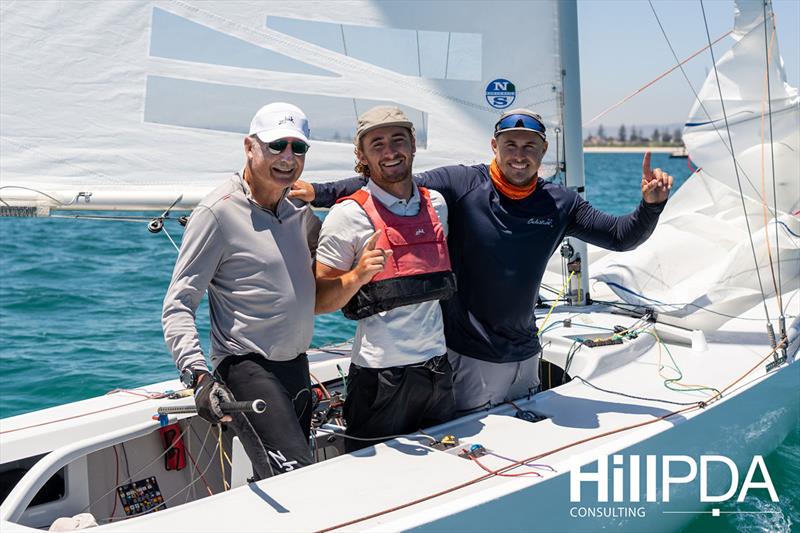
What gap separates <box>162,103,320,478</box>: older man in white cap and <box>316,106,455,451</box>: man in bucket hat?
0.39 ft

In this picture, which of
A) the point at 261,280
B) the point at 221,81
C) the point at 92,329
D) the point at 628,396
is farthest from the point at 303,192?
the point at 92,329

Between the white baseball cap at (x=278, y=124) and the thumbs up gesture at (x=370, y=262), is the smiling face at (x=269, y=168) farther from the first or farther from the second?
the thumbs up gesture at (x=370, y=262)

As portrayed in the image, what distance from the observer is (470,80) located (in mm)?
4152

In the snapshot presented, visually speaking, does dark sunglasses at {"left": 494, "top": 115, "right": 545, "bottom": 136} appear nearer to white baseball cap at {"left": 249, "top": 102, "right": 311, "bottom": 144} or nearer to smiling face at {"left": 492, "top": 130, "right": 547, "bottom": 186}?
smiling face at {"left": 492, "top": 130, "right": 547, "bottom": 186}

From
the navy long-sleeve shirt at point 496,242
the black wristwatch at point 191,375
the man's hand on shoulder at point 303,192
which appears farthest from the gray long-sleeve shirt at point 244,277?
the navy long-sleeve shirt at point 496,242

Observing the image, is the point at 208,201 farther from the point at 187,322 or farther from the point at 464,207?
the point at 464,207

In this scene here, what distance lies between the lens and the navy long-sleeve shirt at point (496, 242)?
2.99 m

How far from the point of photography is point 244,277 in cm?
246

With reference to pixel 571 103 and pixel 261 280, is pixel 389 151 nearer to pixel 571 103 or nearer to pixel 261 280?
pixel 261 280

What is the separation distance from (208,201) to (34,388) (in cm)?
354

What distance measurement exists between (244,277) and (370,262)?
0.34m

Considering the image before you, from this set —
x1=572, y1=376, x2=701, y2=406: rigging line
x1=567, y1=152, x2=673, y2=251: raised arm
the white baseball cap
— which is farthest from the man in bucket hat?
x1=572, y1=376, x2=701, y2=406: rigging line

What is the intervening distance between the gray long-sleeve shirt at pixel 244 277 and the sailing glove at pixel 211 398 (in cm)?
17

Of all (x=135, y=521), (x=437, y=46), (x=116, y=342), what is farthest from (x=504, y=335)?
(x=116, y=342)
